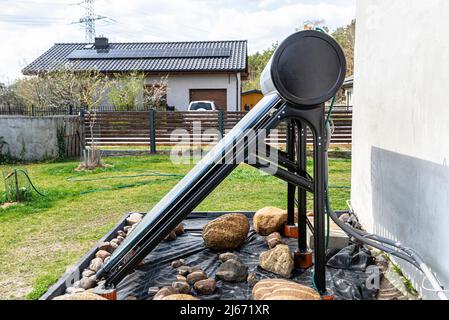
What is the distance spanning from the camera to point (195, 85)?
16.6 metres

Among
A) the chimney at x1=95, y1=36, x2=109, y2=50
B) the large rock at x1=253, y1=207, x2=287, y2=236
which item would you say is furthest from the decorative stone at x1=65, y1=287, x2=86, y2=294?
the chimney at x1=95, y1=36, x2=109, y2=50

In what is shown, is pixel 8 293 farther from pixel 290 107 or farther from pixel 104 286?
pixel 290 107

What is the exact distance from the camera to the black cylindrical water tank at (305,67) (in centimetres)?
244

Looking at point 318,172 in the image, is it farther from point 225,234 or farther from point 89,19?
point 89,19

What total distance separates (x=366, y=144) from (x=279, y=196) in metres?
2.03

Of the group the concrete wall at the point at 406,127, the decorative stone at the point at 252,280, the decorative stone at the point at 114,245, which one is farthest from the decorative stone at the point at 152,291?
the concrete wall at the point at 406,127

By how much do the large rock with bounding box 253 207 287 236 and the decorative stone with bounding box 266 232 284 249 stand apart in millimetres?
127

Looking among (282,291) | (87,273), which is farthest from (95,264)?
(282,291)

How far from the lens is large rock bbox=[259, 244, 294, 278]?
3.02 metres

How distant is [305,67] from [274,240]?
172 centimetres

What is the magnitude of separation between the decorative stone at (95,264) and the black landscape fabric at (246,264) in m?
0.26

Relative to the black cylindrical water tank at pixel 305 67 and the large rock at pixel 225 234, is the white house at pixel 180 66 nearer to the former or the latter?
the large rock at pixel 225 234

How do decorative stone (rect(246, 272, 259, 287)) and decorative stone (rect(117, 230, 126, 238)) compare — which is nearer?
decorative stone (rect(246, 272, 259, 287))

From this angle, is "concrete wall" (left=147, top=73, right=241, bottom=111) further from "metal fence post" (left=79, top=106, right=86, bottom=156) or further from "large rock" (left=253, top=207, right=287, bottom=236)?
"large rock" (left=253, top=207, right=287, bottom=236)
